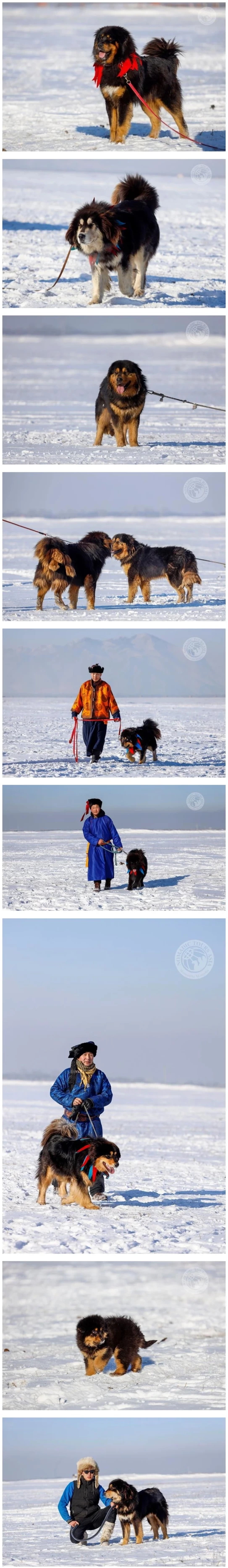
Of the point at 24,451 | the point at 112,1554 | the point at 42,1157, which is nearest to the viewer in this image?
the point at 112,1554

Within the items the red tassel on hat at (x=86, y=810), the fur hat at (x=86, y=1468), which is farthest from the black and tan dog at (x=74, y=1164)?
the red tassel on hat at (x=86, y=810)

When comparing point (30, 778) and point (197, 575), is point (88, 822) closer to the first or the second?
point (30, 778)

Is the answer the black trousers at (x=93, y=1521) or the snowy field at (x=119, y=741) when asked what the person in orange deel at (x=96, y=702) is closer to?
the snowy field at (x=119, y=741)

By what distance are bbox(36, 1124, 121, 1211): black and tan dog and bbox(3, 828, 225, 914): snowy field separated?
1643 millimetres

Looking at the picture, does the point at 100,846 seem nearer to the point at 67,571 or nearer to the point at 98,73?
the point at 67,571

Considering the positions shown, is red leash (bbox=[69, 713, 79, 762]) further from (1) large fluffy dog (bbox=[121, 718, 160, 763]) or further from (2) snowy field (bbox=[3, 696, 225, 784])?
(1) large fluffy dog (bbox=[121, 718, 160, 763])

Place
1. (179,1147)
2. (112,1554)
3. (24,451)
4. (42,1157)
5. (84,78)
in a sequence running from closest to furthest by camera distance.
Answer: (112,1554) → (42,1157) → (179,1147) → (24,451) → (84,78)

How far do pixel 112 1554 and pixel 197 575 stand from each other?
5.90 metres

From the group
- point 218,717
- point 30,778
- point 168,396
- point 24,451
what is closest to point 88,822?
point 30,778

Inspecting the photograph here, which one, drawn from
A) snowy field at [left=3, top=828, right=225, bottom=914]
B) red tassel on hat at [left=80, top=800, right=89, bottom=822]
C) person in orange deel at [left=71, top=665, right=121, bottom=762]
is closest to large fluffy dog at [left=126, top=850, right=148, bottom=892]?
snowy field at [left=3, top=828, right=225, bottom=914]

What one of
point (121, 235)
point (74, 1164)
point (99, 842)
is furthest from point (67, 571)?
point (74, 1164)

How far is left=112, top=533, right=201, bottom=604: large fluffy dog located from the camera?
10.6m

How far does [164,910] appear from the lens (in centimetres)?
988

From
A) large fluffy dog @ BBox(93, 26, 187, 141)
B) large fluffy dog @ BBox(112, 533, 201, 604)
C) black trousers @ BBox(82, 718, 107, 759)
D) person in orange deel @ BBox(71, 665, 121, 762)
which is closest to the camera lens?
person in orange deel @ BBox(71, 665, 121, 762)
